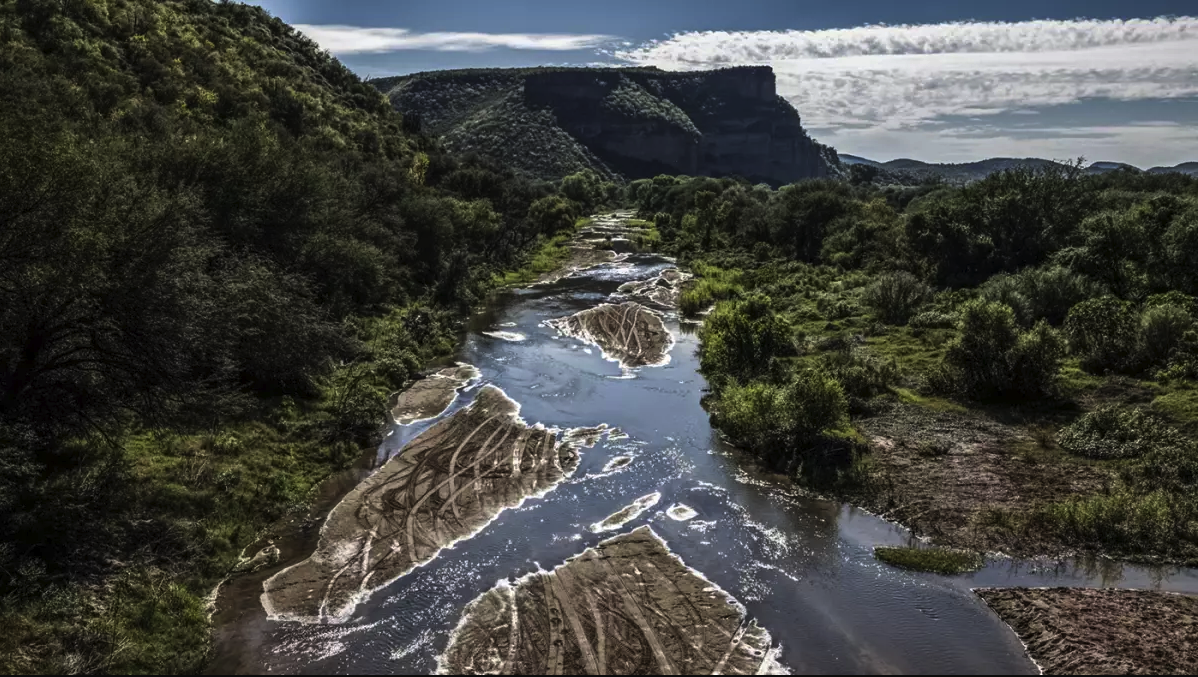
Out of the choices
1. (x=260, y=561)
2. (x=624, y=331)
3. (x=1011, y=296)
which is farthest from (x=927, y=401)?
(x=260, y=561)

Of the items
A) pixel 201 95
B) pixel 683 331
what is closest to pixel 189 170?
pixel 201 95

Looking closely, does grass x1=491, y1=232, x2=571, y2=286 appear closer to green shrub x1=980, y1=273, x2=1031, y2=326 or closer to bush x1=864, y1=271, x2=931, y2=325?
bush x1=864, y1=271, x2=931, y2=325

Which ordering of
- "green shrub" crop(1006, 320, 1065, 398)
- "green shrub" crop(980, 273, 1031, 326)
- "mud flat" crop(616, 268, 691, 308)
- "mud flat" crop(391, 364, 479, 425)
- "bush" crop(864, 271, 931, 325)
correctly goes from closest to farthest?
"green shrub" crop(1006, 320, 1065, 398)
"mud flat" crop(391, 364, 479, 425)
"green shrub" crop(980, 273, 1031, 326)
"bush" crop(864, 271, 931, 325)
"mud flat" crop(616, 268, 691, 308)

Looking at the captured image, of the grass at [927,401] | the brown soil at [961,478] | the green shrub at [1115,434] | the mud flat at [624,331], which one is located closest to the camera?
the brown soil at [961,478]

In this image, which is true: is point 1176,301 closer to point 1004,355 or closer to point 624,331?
point 1004,355

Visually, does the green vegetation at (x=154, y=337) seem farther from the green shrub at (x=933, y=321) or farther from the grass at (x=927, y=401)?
the green shrub at (x=933, y=321)

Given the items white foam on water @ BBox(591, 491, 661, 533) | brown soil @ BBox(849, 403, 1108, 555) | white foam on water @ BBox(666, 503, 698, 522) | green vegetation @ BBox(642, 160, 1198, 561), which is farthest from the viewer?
green vegetation @ BBox(642, 160, 1198, 561)

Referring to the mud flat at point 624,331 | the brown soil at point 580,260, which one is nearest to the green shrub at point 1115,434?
the mud flat at point 624,331

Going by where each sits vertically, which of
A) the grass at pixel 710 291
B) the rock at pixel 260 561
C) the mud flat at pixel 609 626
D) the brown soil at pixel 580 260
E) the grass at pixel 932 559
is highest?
the rock at pixel 260 561

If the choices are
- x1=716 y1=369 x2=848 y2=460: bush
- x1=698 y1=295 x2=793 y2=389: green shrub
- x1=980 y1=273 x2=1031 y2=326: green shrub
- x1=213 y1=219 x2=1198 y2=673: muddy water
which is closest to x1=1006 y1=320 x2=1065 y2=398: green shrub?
x1=980 y1=273 x2=1031 y2=326: green shrub
